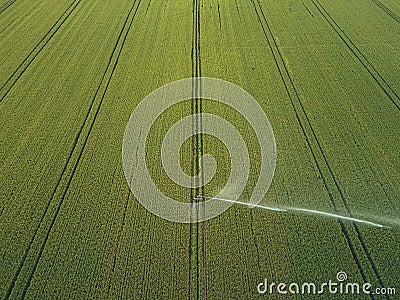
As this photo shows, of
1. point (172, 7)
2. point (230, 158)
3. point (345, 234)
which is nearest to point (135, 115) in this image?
point (230, 158)

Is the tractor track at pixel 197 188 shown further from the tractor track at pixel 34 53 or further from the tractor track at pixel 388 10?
the tractor track at pixel 388 10

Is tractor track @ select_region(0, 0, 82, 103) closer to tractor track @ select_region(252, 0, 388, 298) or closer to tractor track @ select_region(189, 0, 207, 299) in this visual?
tractor track @ select_region(189, 0, 207, 299)

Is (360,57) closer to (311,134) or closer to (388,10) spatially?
(311,134)

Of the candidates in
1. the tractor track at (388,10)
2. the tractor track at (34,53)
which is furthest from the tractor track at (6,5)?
the tractor track at (388,10)

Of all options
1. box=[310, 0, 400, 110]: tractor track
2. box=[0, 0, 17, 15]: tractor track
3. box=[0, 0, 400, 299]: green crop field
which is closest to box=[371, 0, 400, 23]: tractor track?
box=[0, 0, 400, 299]: green crop field

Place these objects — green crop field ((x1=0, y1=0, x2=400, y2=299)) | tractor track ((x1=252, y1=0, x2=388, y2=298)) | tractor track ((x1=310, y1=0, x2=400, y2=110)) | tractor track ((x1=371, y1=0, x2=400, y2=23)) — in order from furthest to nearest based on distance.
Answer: tractor track ((x1=371, y1=0, x2=400, y2=23)) < tractor track ((x1=310, y1=0, x2=400, y2=110)) < tractor track ((x1=252, y1=0, x2=388, y2=298)) < green crop field ((x1=0, y1=0, x2=400, y2=299))

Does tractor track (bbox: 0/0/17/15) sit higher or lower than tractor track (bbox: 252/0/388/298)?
higher
